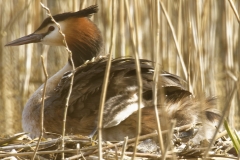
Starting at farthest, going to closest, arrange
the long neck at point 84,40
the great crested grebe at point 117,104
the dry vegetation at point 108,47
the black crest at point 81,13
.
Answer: the dry vegetation at point 108,47, the long neck at point 84,40, the black crest at point 81,13, the great crested grebe at point 117,104

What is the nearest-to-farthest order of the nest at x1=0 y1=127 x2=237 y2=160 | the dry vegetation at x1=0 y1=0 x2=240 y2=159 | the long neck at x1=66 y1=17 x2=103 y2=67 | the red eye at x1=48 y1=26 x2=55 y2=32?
the nest at x1=0 y1=127 x2=237 y2=160, the long neck at x1=66 y1=17 x2=103 y2=67, the red eye at x1=48 y1=26 x2=55 y2=32, the dry vegetation at x1=0 y1=0 x2=240 y2=159

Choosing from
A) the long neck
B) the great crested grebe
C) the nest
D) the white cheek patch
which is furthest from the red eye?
the nest

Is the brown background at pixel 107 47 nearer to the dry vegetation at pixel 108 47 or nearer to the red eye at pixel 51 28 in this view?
the dry vegetation at pixel 108 47

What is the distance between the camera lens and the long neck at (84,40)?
4.35m

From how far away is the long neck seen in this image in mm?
4348

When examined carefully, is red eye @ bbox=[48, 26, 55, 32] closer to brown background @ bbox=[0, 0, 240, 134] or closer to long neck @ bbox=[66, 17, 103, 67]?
long neck @ bbox=[66, 17, 103, 67]

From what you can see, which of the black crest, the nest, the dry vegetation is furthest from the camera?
the dry vegetation

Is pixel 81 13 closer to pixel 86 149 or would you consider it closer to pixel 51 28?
pixel 51 28

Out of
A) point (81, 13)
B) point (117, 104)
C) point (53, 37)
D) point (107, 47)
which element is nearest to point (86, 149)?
point (117, 104)

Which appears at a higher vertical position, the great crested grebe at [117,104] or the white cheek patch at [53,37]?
the white cheek patch at [53,37]

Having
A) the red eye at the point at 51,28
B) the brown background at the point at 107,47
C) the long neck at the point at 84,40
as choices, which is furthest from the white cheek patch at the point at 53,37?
the brown background at the point at 107,47

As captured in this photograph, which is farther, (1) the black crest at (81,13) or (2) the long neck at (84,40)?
(2) the long neck at (84,40)

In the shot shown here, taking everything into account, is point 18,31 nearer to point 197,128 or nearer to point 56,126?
point 56,126

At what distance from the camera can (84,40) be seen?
4.39 meters
